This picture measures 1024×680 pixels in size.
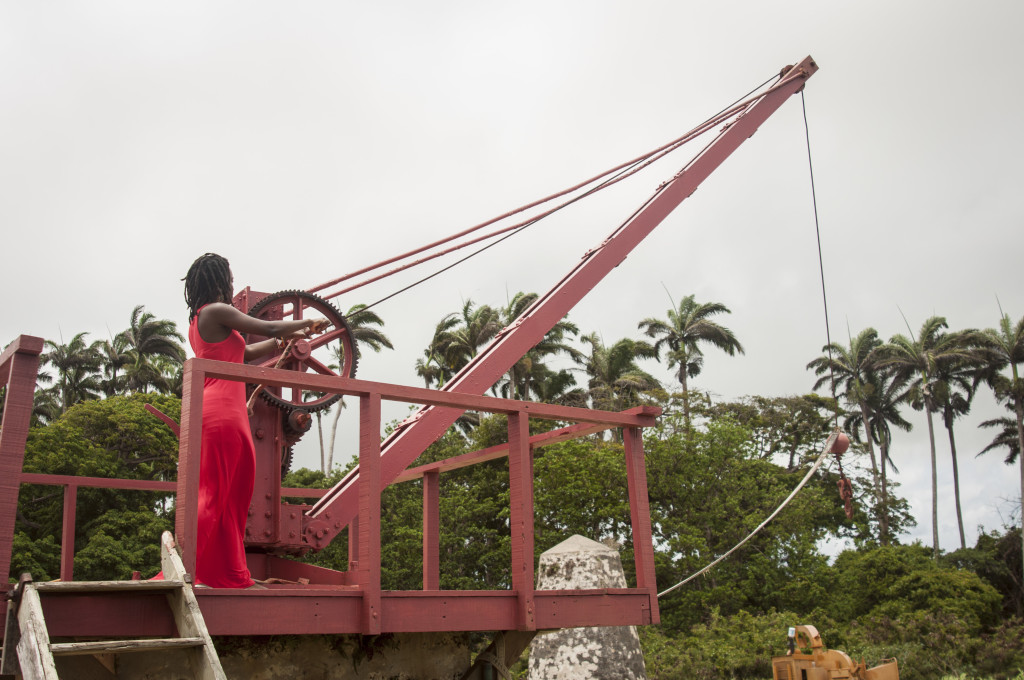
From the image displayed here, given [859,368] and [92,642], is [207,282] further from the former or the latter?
[859,368]

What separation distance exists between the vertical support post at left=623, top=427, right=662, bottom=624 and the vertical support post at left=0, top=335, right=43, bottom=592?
3347 millimetres

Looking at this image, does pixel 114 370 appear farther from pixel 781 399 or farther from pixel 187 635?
pixel 187 635

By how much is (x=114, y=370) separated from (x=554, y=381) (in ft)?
59.5

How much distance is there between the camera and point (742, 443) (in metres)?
31.0

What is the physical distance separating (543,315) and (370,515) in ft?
10.7

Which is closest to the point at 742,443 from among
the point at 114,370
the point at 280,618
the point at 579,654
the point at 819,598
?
the point at 819,598

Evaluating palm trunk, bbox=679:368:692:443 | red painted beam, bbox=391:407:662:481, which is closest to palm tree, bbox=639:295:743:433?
palm trunk, bbox=679:368:692:443

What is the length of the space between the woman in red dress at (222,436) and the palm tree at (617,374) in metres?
31.8

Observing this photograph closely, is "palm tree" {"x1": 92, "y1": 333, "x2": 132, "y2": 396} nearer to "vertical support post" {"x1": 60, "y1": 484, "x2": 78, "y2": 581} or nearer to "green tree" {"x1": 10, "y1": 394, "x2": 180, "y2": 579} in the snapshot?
"green tree" {"x1": 10, "y1": 394, "x2": 180, "y2": 579}

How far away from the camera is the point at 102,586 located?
12.5 feet

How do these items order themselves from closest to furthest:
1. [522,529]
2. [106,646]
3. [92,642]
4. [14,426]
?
1. [106,646]
2. [92,642]
3. [14,426]
4. [522,529]

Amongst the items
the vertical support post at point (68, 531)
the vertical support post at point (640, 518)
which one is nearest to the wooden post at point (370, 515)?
the vertical support post at point (640, 518)

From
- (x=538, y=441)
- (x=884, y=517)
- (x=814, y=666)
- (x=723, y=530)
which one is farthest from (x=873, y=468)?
(x=538, y=441)

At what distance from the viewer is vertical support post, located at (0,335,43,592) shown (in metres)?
4.01
